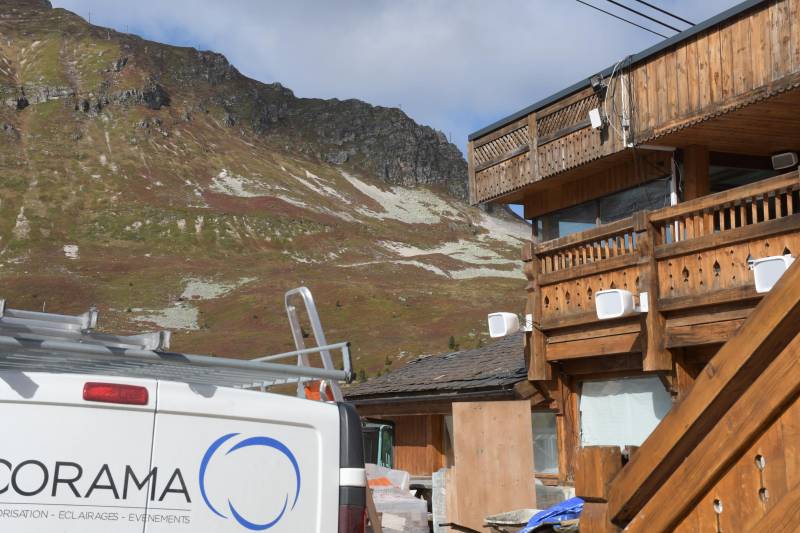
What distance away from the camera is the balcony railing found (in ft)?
38.0

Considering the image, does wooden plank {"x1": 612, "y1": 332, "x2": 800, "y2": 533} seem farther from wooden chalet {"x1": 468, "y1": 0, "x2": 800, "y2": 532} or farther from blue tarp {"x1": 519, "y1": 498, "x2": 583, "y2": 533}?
blue tarp {"x1": 519, "y1": 498, "x2": 583, "y2": 533}

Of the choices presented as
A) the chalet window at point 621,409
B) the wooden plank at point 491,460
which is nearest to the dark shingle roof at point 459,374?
the chalet window at point 621,409

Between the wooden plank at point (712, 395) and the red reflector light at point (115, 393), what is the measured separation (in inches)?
85.2

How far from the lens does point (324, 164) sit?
188m

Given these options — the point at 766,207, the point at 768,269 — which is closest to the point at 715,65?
the point at 766,207

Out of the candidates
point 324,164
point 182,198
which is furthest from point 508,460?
point 324,164

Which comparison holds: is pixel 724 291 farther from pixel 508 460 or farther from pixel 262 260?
pixel 262 260

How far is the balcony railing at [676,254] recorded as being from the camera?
11578 mm

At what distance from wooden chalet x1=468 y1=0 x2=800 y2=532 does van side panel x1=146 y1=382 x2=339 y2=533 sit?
381 cm

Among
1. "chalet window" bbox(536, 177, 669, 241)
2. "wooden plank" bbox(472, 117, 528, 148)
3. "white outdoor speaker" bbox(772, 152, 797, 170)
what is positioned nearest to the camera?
"white outdoor speaker" bbox(772, 152, 797, 170)

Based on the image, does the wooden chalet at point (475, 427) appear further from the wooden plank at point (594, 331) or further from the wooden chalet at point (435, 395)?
the wooden plank at point (594, 331)

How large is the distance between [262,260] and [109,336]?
104 metres

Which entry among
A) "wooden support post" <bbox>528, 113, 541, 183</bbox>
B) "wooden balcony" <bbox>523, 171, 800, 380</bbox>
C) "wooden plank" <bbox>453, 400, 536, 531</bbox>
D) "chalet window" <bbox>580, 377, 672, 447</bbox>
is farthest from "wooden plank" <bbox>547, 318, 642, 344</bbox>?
"wooden support post" <bbox>528, 113, 541, 183</bbox>

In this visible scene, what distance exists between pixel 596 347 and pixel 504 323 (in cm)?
199
